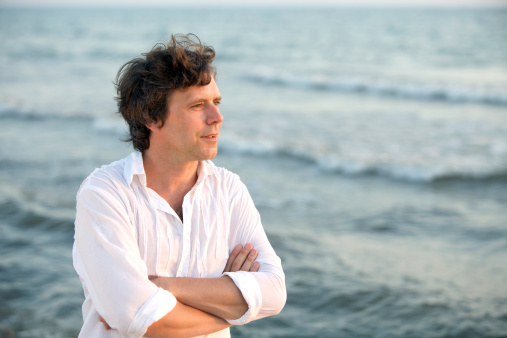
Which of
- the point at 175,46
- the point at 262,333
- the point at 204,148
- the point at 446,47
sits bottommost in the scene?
the point at 262,333

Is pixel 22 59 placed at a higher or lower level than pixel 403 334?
higher

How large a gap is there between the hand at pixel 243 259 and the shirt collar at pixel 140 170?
318mm

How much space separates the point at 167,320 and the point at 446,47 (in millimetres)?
35400

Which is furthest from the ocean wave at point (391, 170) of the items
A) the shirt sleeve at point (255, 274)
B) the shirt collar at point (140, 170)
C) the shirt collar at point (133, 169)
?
the shirt collar at point (133, 169)

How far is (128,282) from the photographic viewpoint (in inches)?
80.0

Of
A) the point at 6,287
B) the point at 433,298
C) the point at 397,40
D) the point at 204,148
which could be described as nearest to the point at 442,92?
the point at 433,298

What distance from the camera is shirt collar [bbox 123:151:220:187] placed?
226 centimetres

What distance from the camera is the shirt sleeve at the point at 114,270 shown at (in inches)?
79.8

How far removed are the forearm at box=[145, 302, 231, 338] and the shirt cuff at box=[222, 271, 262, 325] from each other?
68 mm

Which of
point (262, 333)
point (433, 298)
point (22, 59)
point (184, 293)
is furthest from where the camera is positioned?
point (22, 59)

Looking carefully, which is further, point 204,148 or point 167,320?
point 204,148

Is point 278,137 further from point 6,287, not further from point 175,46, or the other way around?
point 175,46

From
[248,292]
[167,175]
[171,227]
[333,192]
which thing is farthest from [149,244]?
[333,192]

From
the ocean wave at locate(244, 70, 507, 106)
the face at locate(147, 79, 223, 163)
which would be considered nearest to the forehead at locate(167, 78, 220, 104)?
the face at locate(147, 79, 223, 163)
